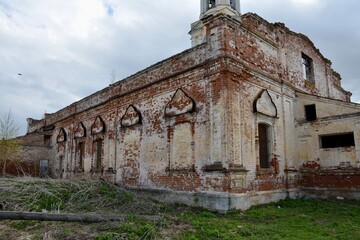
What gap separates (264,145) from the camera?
11766 millimetres

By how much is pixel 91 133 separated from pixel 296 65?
11.8m

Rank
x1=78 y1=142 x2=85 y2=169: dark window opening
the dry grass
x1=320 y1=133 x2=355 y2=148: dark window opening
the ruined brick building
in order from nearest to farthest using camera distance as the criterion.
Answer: the dry grass < the ruined brick building < x1=320 y1=133 x2=355 y2=148: dark window opening < x1=78 y1=142 x2=85 y2=169: dark window opening

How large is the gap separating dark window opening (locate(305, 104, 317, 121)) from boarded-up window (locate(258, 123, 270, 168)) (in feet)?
7.99

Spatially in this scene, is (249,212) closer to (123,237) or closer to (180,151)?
(180,151)

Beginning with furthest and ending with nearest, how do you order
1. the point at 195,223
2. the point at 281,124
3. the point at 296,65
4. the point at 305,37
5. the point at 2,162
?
the point at 2,162 < the point at 305,37 < the point at 296,65 < the point at 281,124 < the point at 195,223

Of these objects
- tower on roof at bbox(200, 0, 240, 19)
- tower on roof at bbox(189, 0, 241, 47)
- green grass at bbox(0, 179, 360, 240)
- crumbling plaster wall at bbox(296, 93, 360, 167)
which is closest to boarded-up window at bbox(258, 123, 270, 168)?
green grass at bbox(0, 179, 360, 240)

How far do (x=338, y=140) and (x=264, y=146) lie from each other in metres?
3.28

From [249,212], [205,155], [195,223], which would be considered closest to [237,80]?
[205,155]

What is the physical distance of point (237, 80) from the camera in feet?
34.6

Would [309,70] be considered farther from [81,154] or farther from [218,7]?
[81,154]

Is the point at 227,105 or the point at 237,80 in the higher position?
the point at 237,80

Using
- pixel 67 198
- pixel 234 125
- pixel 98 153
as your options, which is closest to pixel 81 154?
pixel 98 153

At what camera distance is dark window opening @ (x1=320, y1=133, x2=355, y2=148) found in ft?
39.2

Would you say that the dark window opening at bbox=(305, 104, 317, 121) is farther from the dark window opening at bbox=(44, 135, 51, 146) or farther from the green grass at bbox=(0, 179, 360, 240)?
the dark window opening at bbox=(44, 135, 51, 146)
